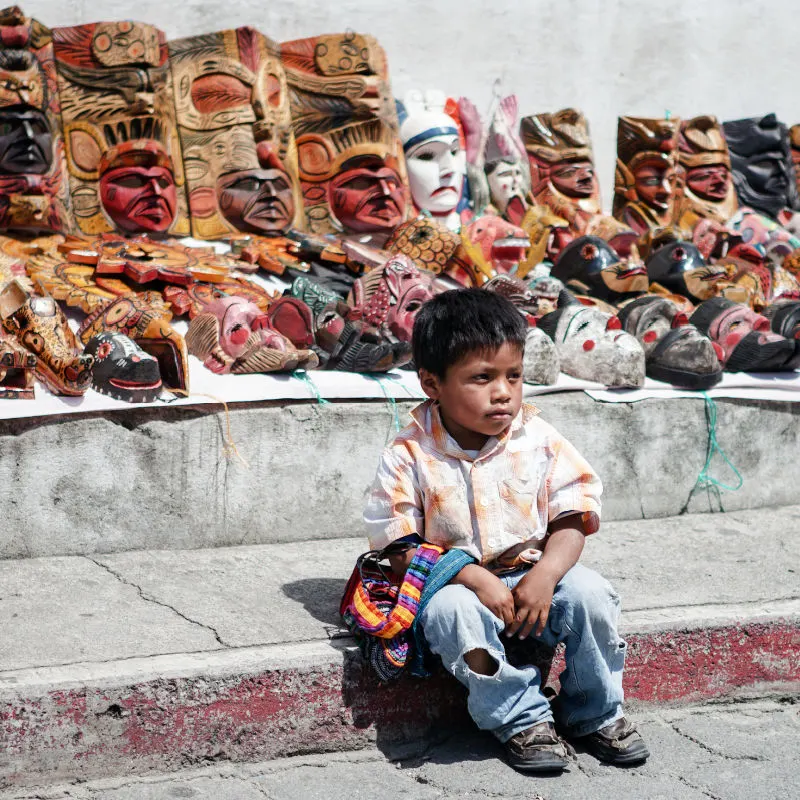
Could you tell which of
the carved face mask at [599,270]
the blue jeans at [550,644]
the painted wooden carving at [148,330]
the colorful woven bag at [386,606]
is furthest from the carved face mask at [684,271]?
the colorful woven bag at [386,606]

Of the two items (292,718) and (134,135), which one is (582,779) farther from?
(134,135)

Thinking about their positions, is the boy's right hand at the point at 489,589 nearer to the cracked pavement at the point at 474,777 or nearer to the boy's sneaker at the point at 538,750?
the boy's sneaker at the point at 538,750

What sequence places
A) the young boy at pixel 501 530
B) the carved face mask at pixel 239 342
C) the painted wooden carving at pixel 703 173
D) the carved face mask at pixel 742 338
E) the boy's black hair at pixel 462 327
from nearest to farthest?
the young boy at pixel 501 530 → the boy's black hair at pixel 462 327 → the carved face mask at pixel 239 342 → the carved face mask at pixel 742 338 → the painted wooden carving at pixel 703 173

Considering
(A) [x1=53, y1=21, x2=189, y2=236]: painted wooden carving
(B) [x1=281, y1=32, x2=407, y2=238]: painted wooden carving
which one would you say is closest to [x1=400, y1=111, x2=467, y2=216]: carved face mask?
(B) [x1=281, y1=32, x2=407, y2=238]: painted wooden carving

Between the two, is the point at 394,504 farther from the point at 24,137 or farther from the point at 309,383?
the point at 24,137

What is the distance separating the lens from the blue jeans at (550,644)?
242cm

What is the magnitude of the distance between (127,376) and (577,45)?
5508 mm

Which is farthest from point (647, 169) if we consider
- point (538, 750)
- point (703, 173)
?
point (538, 750)

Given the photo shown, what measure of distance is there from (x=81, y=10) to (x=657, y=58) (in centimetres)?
413

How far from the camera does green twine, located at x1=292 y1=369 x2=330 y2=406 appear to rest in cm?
374

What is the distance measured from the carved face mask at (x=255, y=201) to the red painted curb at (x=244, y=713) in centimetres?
326

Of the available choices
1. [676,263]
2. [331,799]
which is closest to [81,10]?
[676,263]

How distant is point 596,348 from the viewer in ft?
14.1

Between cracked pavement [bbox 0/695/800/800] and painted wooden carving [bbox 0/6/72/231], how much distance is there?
3004 millimetres
